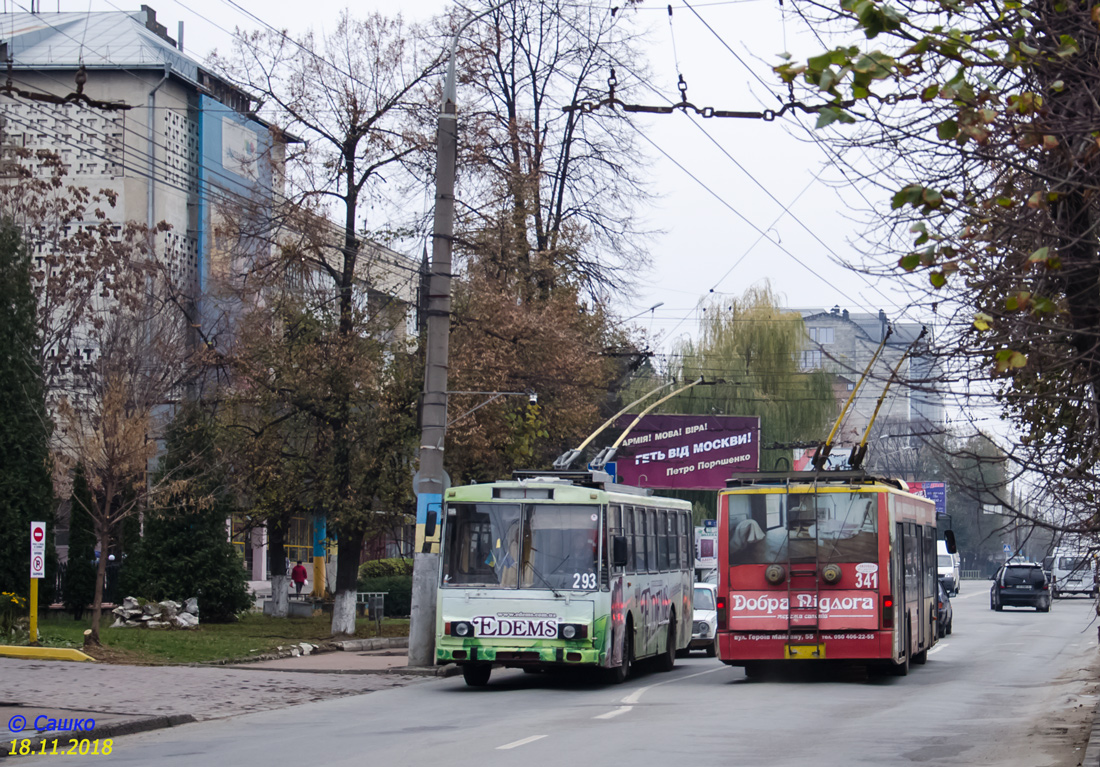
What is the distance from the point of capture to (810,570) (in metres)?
19.4

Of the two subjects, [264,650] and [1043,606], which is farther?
[1043,606]

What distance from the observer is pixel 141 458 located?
25.0 meters

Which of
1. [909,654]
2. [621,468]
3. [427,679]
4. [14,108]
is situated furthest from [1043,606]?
[14,108]

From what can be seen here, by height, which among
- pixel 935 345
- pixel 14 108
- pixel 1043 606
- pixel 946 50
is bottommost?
pixel 1043 606

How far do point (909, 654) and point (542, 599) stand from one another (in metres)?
6.33

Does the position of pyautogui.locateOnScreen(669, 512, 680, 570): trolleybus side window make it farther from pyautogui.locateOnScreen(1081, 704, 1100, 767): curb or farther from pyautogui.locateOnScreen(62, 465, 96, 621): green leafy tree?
pyautogui.locateOnScreen(62, 465, 96, 621): green leafy tree

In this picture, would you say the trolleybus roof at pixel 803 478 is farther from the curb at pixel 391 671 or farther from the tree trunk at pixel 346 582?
the tree trunk at pixel 346 582

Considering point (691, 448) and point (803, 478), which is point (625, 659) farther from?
point (691, 448)

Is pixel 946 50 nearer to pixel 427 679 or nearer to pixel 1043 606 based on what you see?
pixel 427 679

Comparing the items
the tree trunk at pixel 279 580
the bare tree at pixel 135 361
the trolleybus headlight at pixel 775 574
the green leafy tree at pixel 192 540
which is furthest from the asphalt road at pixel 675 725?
the tree trunk at pixel 279 580

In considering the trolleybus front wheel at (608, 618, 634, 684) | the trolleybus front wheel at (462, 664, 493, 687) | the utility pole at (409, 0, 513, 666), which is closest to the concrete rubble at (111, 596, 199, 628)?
the utility pole at (409, 0, 513, 666)

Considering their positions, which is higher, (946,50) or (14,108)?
(14,108)

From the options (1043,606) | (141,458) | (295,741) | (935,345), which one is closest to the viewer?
(935,345)

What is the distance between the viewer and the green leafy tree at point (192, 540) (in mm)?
32344
